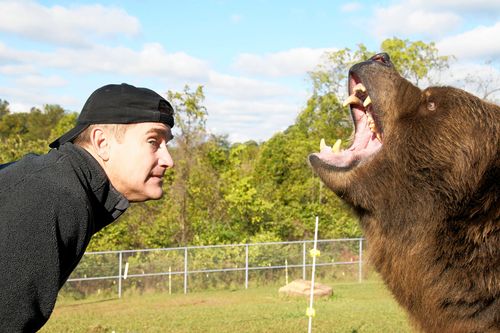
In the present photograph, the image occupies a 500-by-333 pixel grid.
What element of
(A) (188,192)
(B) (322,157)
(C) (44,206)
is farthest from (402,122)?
(A) (188,192)

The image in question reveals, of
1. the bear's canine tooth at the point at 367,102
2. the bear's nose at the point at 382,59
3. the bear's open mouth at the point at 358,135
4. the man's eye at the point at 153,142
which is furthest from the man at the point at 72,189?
the bear's nose at the point at 382,59

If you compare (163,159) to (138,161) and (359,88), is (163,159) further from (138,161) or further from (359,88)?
(359,88)

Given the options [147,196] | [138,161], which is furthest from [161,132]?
[147,196]

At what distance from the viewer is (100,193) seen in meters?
2.49

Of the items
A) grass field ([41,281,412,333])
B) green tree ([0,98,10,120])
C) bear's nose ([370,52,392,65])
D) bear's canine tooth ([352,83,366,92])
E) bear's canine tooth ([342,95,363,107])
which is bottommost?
grass field ([41,281,412,333])

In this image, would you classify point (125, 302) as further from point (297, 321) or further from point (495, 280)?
point (495, 280)

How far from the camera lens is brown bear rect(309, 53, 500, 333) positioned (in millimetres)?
2719

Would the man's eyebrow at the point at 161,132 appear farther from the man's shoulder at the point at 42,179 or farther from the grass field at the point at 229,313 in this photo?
the grass field at the point at 229,313

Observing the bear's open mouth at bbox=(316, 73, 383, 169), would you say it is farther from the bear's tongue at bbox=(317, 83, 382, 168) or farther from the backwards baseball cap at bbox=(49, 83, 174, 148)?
the backwards baseball cap at bbox=(49, 83, 174, 148)

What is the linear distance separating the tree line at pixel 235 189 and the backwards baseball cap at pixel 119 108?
57.0 ft

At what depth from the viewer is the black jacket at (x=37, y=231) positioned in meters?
2.04

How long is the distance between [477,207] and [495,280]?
0.36 metres

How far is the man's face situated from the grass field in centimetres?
835

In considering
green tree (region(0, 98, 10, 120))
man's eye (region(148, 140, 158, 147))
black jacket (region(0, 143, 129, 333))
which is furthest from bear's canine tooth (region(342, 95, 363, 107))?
green tree (region(0, 98, 10, 120))
